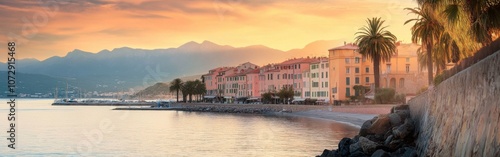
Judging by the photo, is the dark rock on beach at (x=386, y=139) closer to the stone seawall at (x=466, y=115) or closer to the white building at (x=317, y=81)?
the stone seawall at (x=466, y=115)

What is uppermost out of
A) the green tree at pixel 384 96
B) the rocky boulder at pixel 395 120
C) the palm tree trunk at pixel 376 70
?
the palm tree trunk at pixel 376 70

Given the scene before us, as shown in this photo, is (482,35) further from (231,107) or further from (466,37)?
(231,107)

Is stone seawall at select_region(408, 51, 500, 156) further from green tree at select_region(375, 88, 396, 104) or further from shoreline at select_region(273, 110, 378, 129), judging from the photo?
green tree at select_region(375, 88, 396, 104)

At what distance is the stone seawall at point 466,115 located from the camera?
46.9 feet

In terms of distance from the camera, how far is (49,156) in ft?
152

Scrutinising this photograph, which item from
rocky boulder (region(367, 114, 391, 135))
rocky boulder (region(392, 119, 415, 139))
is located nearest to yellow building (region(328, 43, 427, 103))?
rocky boulder (region(367, 114, 391, 135))

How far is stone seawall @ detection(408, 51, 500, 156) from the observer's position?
562 inches

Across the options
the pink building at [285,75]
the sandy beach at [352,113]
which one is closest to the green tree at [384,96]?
the sandy beach at [352,113]

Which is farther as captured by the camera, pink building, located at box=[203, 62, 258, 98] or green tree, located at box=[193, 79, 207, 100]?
green tree, located at box=[193, 79, 207, 100]

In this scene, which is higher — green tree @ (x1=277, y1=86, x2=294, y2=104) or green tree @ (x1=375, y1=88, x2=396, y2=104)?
green tree @ (x1=277, y1=86, x2=294, y2=104)

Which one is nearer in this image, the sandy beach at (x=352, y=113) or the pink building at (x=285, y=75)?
the sandy beach at (x=352, y=113)

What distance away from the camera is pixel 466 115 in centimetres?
1708

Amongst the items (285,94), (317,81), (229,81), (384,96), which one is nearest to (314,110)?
(384,96)

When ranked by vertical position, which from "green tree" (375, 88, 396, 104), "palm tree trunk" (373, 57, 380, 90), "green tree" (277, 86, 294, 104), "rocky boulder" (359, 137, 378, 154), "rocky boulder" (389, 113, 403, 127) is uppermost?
"palm tree trunk" (373, 57, 380, 90)
